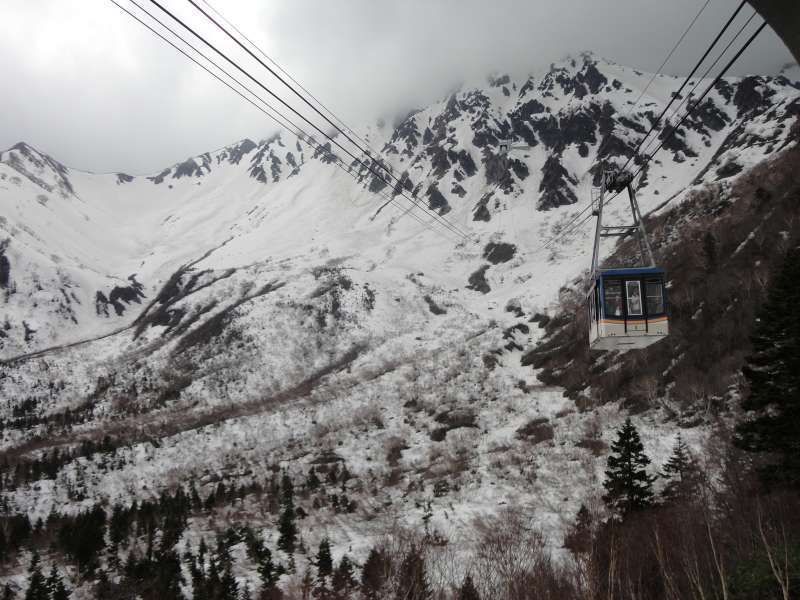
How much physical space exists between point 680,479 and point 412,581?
1918 centimetres

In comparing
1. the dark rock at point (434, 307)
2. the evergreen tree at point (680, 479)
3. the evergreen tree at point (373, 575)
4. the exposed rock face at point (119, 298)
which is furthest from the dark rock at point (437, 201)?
the evergreen tree at point (373, 575)

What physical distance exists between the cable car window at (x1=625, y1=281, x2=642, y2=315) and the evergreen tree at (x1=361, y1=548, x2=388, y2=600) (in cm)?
1741

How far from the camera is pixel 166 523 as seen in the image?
37438 mm

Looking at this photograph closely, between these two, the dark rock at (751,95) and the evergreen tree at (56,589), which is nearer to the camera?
the evergreen tree at (56,589)

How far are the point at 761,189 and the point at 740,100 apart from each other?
140395mm

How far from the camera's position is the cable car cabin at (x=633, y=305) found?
16.5 m

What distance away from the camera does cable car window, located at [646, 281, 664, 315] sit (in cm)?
1655

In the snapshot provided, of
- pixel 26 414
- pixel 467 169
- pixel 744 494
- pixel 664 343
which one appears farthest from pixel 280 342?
pixel 467 169

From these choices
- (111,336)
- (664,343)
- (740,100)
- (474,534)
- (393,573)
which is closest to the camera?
(393,573)

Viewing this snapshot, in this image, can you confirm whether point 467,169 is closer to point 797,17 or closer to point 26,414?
point 26,414

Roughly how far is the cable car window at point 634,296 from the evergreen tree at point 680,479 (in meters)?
13.9

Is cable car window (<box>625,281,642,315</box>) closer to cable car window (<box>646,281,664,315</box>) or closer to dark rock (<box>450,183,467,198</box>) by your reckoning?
cable car window (<box>646,281,664,315</box>)

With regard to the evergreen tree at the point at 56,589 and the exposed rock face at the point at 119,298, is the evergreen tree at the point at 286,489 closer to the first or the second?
the evergreen tree at the point at 56,589

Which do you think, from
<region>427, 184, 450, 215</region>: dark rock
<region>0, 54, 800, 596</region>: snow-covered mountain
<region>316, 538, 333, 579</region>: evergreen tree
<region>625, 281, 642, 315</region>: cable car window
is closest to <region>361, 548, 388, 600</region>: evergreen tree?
<region>316, 538, 333, 579</region>: evergreen tree
